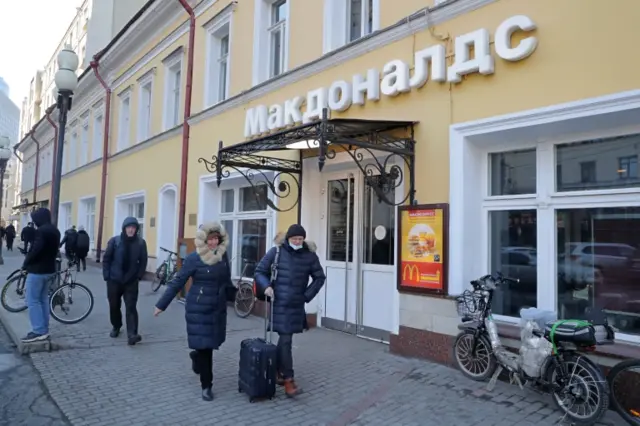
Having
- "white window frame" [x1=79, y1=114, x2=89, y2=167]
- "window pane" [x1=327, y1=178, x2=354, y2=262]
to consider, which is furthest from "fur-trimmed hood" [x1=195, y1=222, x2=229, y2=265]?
"white window frame" [x1=79, y1=114, x2=89, y2=167]

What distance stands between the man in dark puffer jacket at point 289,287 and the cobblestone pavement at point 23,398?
1873mm

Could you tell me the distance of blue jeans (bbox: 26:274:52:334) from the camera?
614cm

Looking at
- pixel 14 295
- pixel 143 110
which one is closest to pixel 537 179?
pixel 14 295

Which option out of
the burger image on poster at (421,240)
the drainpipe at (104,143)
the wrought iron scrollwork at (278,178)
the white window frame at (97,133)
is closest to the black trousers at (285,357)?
the burger image on poster at (421,240)

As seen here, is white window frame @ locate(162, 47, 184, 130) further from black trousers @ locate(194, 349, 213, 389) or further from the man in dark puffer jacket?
black trousers @ locate(194, 349, 213, 389)

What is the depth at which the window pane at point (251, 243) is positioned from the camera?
9258 mm

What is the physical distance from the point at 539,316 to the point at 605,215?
1.24m

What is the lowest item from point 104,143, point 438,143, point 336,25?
point 438,143

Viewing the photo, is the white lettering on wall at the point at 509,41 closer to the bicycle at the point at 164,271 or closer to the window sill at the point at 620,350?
the window sill at the point at 620,350

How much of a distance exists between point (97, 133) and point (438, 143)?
671 inches

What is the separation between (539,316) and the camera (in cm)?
439

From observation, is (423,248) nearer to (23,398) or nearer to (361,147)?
(361,147)

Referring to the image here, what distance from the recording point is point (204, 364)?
449 cm

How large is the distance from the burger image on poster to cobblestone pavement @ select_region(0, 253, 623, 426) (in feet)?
4.14
